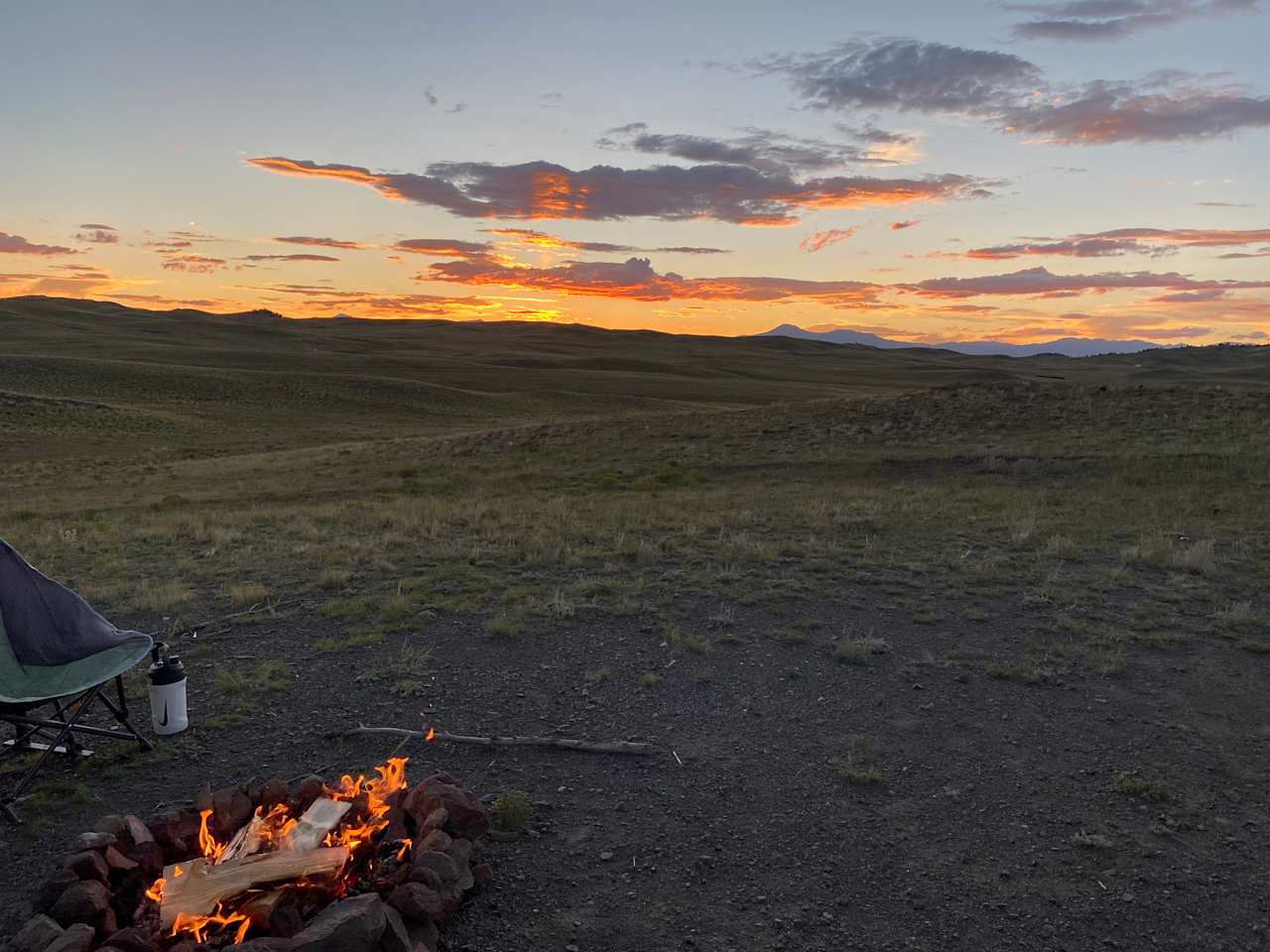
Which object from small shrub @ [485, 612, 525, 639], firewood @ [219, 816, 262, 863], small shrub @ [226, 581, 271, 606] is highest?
firewood @ [219, 816, 262, 863]

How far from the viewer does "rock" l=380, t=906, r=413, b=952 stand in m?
3.46

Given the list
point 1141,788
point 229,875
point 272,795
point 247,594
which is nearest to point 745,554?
point 247,594

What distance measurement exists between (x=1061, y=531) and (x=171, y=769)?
38.7ft

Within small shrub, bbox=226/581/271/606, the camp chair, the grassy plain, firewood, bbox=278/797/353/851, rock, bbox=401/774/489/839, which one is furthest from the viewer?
small shrub, bbox=226/581/271/606

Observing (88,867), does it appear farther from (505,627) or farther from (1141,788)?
(1141,788)

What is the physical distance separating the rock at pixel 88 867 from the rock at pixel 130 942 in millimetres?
530

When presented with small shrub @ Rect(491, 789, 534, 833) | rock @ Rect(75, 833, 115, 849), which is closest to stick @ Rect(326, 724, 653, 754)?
small shrub @ Rect(491, 789, 534, 833)

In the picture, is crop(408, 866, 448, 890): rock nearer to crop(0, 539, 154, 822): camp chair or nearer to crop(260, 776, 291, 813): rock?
crop(260, 776, 291, 813): rock

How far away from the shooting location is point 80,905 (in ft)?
11.8

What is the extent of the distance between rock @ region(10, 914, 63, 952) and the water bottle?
233 cm

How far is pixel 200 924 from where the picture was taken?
347cm

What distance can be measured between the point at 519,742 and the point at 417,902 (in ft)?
6.85

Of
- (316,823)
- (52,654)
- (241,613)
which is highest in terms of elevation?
(52,654)

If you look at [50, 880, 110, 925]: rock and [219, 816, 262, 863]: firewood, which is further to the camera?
[219, 816, 262, 863]: firewood
